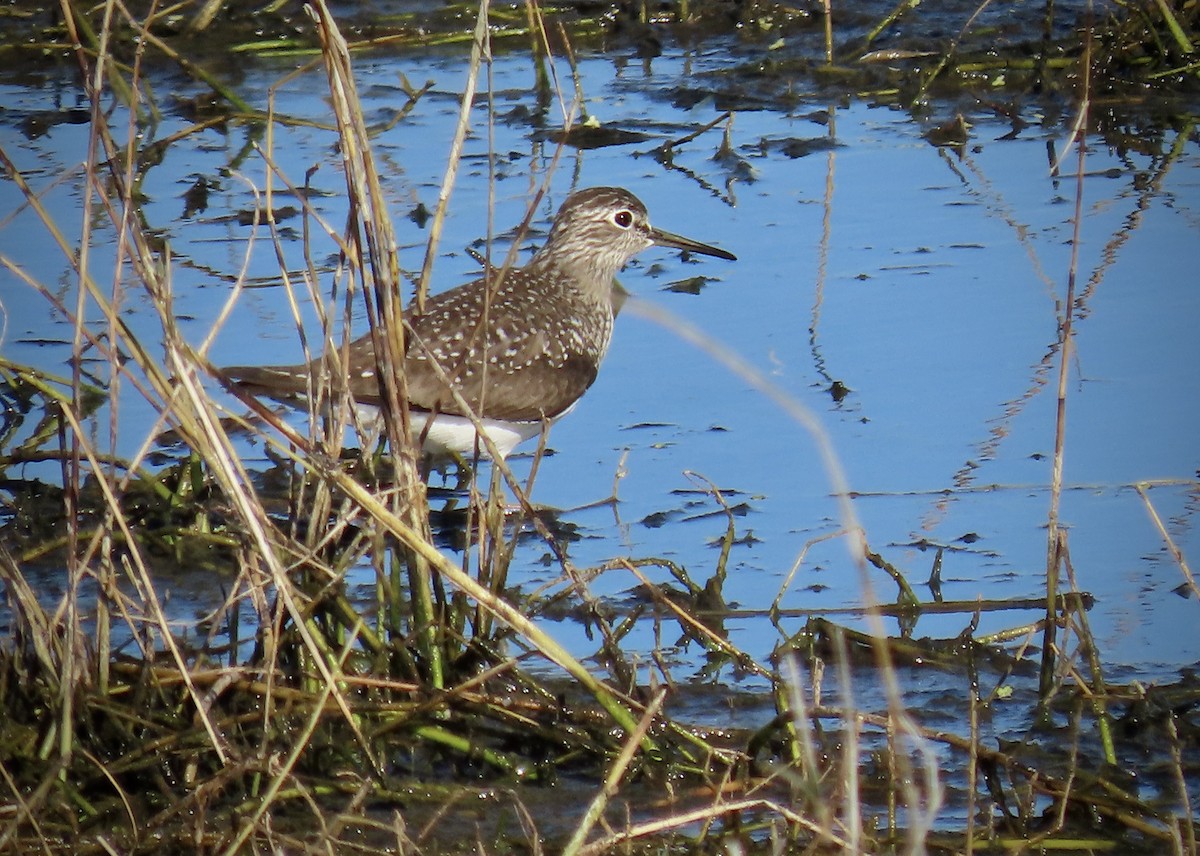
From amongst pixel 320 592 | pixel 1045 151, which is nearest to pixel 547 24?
pixel 1045 151

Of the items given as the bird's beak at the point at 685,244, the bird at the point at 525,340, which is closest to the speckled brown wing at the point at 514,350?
the bird at the point at 525,340

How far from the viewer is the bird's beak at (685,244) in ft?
23.8

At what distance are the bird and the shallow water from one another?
0.20 meters

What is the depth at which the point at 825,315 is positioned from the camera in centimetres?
695

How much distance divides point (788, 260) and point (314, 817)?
417 centimetres

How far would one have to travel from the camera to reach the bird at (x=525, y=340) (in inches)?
223

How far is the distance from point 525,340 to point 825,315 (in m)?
1.27

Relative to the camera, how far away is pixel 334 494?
4.45 meters

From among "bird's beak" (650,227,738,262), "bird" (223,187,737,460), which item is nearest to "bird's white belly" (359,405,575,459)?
"bird" (223,187,737,460)

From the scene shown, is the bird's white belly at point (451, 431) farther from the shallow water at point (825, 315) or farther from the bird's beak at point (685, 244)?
the bird's beak at point (685, 244)

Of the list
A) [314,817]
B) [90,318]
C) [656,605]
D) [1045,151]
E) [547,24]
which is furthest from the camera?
[547,24]

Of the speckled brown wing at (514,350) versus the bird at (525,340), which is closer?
the bird at (525,340)

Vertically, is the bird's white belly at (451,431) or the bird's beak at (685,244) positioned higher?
the bird's beak at (685,244)

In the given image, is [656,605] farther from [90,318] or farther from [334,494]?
[90,318]
